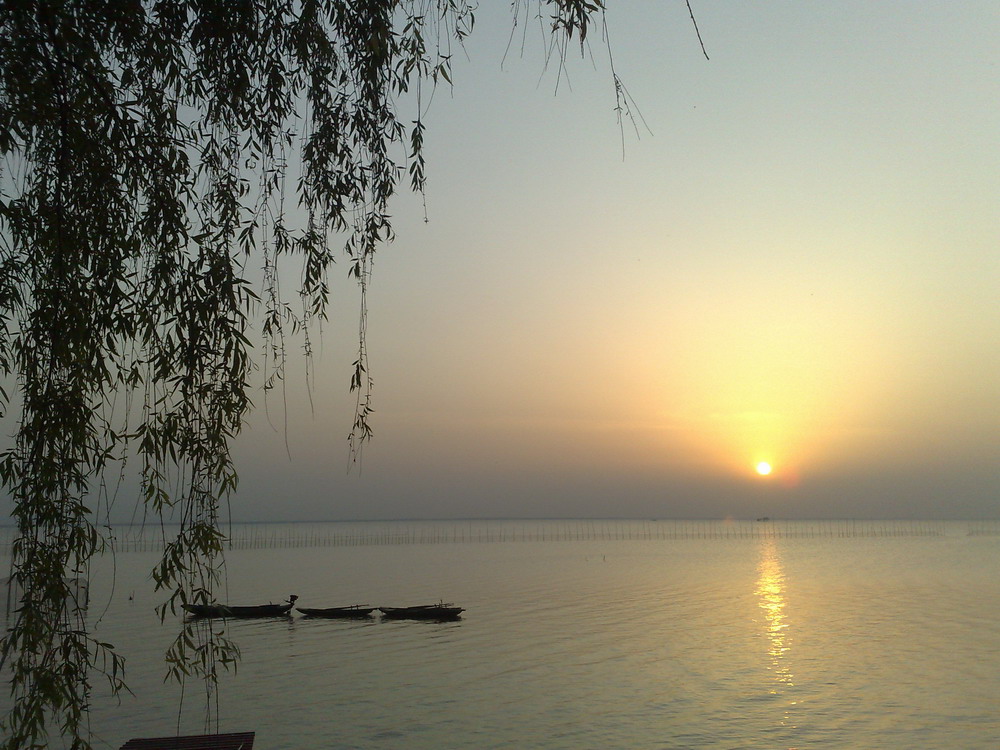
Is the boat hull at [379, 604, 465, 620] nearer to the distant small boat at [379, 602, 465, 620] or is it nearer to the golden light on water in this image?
the distant small boat at [379, 602, 465, 620]

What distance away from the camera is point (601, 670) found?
80.0 ft

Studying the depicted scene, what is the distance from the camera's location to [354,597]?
4869cm

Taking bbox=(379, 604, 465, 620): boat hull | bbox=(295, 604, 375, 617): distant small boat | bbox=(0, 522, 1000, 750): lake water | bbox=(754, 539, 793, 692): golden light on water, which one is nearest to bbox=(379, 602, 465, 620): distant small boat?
bbox=(379, 604, 465, 620): boat hull

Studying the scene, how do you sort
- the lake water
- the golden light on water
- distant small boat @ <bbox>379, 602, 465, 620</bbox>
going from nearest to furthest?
the lake water < the golden light on water < distant small boat @ <bbox>379, 602, 465, 620</bbox>

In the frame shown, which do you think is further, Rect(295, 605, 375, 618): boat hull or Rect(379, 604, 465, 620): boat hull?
Rect(295, 605, 375, 618): boat hull

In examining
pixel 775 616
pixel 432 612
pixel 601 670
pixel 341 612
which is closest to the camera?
pixel 601 670

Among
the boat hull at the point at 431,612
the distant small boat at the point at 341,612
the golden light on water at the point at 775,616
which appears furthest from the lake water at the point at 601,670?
the distant small boat at the point at 341,612

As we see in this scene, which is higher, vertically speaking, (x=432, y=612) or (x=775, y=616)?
(x=432, y=612)

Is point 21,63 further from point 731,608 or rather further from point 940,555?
point 940,555

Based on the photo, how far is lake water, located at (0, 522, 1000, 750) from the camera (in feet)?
57.6

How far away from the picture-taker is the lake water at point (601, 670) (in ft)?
57.6

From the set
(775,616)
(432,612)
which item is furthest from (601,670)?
(775,616)

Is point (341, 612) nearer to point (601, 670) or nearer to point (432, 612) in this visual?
point (432, 612)

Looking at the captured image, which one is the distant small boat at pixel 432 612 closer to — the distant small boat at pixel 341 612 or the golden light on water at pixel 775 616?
the distant small boat at pixel 341 612
